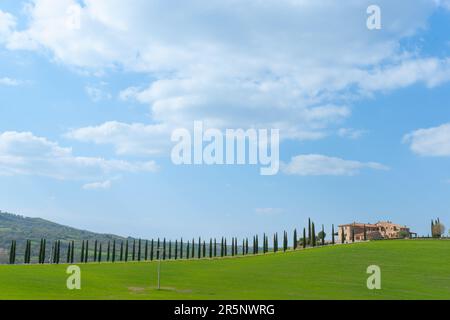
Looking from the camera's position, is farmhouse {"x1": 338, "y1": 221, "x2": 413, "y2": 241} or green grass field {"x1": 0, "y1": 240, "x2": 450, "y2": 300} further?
farmhouse {"x1": 338, "y1": 221, "x2": 413, "y2": 241}

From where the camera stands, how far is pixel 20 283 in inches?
2005

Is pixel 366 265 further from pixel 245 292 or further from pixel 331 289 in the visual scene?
pixel 245 292

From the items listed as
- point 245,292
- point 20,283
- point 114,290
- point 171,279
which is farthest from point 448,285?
point 20,283

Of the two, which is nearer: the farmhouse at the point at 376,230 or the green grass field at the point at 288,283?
the green grass field at the point at 288,283

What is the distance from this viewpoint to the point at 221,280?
Answer: 57625 mm

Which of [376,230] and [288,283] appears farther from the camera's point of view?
[376,230]

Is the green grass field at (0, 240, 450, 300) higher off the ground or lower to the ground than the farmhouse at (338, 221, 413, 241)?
lower

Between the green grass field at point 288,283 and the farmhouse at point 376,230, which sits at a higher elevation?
the farmhouse at point 376,230

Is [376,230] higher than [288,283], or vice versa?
[376,230]
